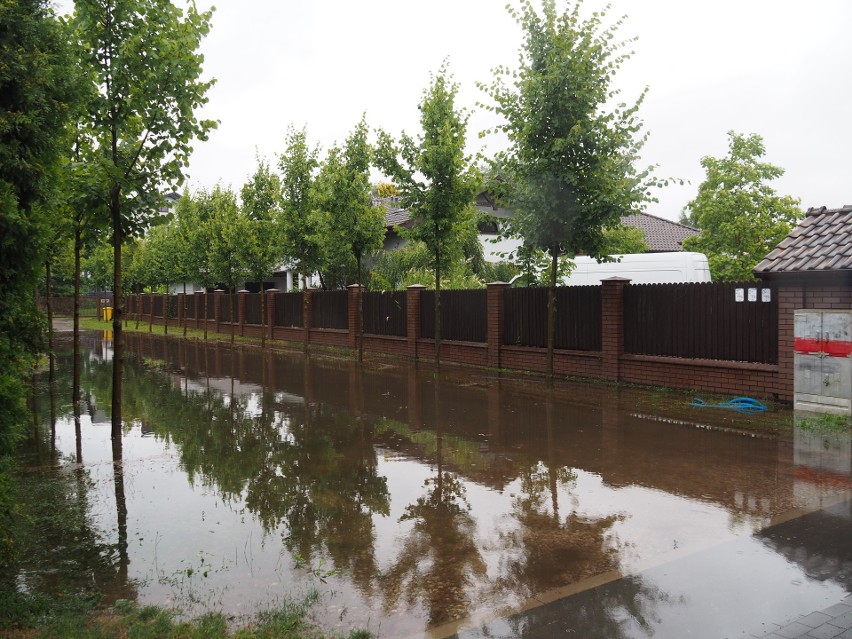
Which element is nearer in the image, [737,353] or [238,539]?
[238,539]

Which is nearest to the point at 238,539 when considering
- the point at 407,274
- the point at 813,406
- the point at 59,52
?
the point at 59,52

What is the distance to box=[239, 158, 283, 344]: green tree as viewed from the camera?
81.3 feet

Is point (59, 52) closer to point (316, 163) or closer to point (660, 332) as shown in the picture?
point (660, 332)

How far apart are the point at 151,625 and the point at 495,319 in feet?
44.3

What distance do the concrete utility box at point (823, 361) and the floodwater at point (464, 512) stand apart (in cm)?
58

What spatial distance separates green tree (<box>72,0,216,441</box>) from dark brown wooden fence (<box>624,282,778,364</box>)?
8.74 meters

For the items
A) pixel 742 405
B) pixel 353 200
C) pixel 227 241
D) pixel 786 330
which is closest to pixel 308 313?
pixel 227 241

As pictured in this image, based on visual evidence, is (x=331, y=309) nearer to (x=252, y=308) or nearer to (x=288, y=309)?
(x=288, y=309)

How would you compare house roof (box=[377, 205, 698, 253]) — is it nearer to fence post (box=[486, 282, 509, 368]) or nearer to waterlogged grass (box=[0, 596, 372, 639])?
fence post (box=[486, 282, 509, 368])

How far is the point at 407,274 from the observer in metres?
27.5

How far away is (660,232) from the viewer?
37875 mm

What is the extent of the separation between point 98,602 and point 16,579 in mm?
834

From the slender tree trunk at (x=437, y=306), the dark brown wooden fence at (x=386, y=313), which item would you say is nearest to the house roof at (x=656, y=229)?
the dark brown wooden fence at (x=386, y=313)

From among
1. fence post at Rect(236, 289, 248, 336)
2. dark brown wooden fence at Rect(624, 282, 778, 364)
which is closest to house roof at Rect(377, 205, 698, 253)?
fence post at Rect(236, 289, 248, 336)
